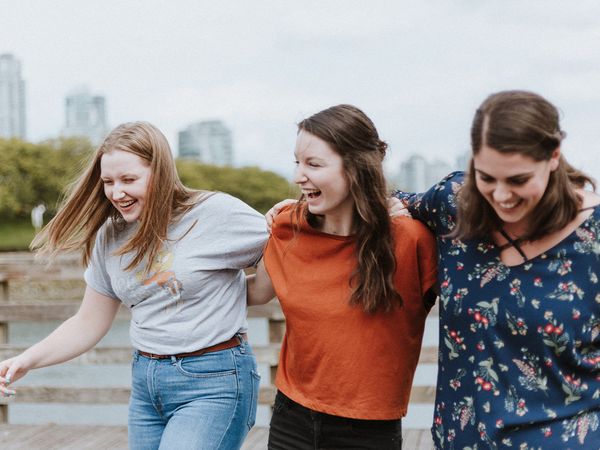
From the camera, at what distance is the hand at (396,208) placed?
2342mm

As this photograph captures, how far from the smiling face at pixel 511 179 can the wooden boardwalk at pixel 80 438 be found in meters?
2.62

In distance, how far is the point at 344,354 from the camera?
231 cm

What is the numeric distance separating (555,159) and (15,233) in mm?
47936

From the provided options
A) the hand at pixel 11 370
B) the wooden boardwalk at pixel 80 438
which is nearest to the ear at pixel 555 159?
the hand at pixel 11 370

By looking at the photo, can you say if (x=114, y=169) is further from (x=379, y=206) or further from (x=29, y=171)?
(x=29, y=171)

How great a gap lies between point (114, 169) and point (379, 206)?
78 cm

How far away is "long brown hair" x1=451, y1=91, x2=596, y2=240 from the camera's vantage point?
184 centimetres

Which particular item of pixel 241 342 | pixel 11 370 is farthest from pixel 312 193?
pixel 11 370

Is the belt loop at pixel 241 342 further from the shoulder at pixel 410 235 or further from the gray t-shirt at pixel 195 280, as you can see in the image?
the shoulder at pixel 410 235

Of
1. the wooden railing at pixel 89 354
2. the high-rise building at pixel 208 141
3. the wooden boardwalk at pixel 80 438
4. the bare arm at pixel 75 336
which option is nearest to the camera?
the bare arm at pixel 75 336

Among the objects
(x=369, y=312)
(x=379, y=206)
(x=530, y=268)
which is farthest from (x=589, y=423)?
(x=379, y=206)

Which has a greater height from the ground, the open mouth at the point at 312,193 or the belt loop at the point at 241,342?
the open mouth at the point at 312,193

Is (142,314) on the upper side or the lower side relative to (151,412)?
upper

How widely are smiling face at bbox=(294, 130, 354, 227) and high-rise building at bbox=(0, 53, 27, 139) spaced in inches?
3607
